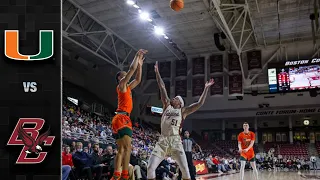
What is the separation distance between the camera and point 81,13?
2003 centimetres

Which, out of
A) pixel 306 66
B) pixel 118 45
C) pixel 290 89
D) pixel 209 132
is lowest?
pixel 209 132

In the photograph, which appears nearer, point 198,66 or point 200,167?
point 200,167

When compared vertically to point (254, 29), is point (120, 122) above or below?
below

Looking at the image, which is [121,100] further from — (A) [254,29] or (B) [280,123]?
(B) [280,123]

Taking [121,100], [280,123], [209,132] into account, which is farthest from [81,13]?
[280,123]

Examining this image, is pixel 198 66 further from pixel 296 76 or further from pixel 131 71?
pixel 131 71

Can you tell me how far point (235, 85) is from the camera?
23.1m

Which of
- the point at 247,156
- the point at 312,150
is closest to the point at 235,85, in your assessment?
the point at 247,156

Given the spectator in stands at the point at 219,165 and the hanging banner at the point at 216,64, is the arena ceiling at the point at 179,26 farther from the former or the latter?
the spectator in stands at the point at 219,165

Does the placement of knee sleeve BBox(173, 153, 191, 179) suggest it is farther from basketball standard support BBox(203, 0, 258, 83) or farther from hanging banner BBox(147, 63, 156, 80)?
hanging banner BBox(147, 63, 156, 80)

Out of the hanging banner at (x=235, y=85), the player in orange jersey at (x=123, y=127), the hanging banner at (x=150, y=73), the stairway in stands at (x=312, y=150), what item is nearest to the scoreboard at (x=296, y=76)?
the hanging banner at (x=235, y=85)

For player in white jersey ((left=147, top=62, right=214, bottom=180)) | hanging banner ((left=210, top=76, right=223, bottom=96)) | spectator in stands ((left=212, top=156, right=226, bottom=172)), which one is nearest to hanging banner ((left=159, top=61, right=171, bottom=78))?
hanging banner ((left=210, top=76, right=223, bottom=96))

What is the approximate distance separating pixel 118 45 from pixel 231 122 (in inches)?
790
